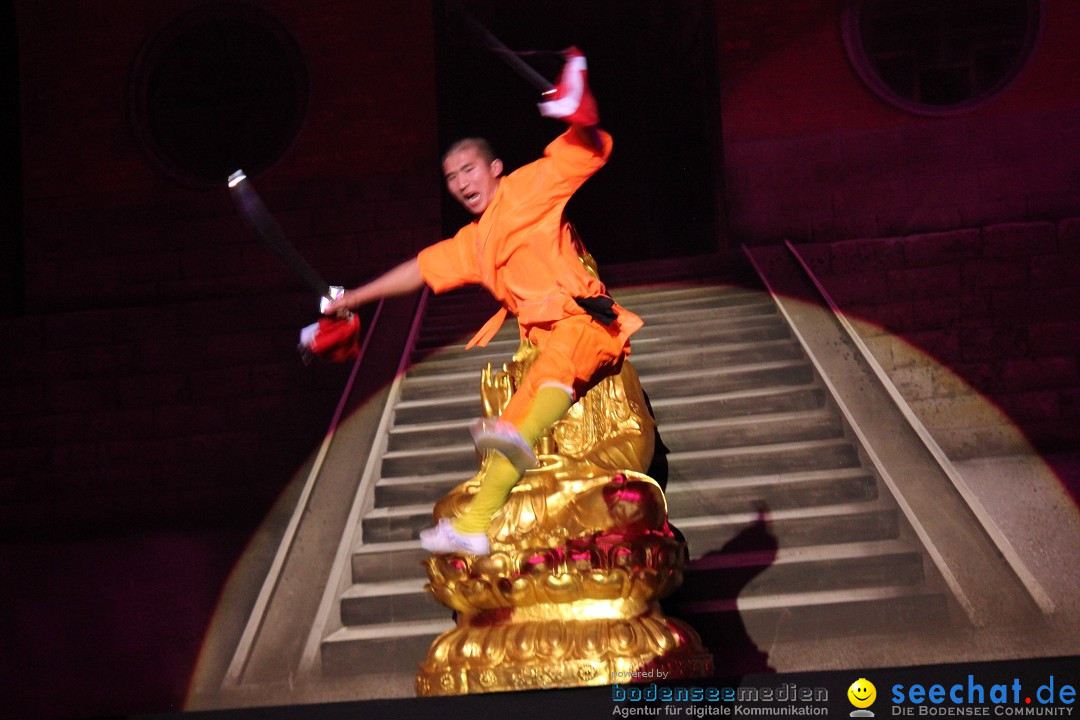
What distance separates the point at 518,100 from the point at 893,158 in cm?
371

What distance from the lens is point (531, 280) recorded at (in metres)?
2.91

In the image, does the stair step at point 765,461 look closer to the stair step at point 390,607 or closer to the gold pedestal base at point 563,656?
the stair step at point 390,607

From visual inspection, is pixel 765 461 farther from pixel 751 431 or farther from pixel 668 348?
pixel 668 348

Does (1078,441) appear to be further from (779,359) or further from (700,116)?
(700,116)

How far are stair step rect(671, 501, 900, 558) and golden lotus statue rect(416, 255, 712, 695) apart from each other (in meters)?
0.75

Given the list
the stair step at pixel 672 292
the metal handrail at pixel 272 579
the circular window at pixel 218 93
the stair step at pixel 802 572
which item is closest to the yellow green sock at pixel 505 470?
the stair step at pixel 802 572

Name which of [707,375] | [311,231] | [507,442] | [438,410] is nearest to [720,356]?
[707,375]

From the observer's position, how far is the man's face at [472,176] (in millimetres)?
2984

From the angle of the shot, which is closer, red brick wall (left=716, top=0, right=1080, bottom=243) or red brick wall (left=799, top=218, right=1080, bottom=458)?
red brick wall (left=799, top=218, right=1080, bottom=458)

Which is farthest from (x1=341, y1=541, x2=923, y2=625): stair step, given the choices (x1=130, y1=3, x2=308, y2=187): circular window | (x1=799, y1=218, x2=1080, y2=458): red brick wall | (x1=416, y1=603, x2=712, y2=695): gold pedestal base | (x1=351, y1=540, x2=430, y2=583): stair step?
(x1=130, y1=3, x2=308, y2=187): circular window

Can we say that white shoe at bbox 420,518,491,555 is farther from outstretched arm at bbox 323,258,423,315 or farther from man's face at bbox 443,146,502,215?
man's face at bbox 443,146,502,215

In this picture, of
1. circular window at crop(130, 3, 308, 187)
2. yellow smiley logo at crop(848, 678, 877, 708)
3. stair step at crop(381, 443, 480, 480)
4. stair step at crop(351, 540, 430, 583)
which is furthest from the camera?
circular window at crop(130, 3, 308, 187)

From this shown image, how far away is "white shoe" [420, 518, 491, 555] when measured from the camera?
272cm

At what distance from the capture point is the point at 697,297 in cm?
584
